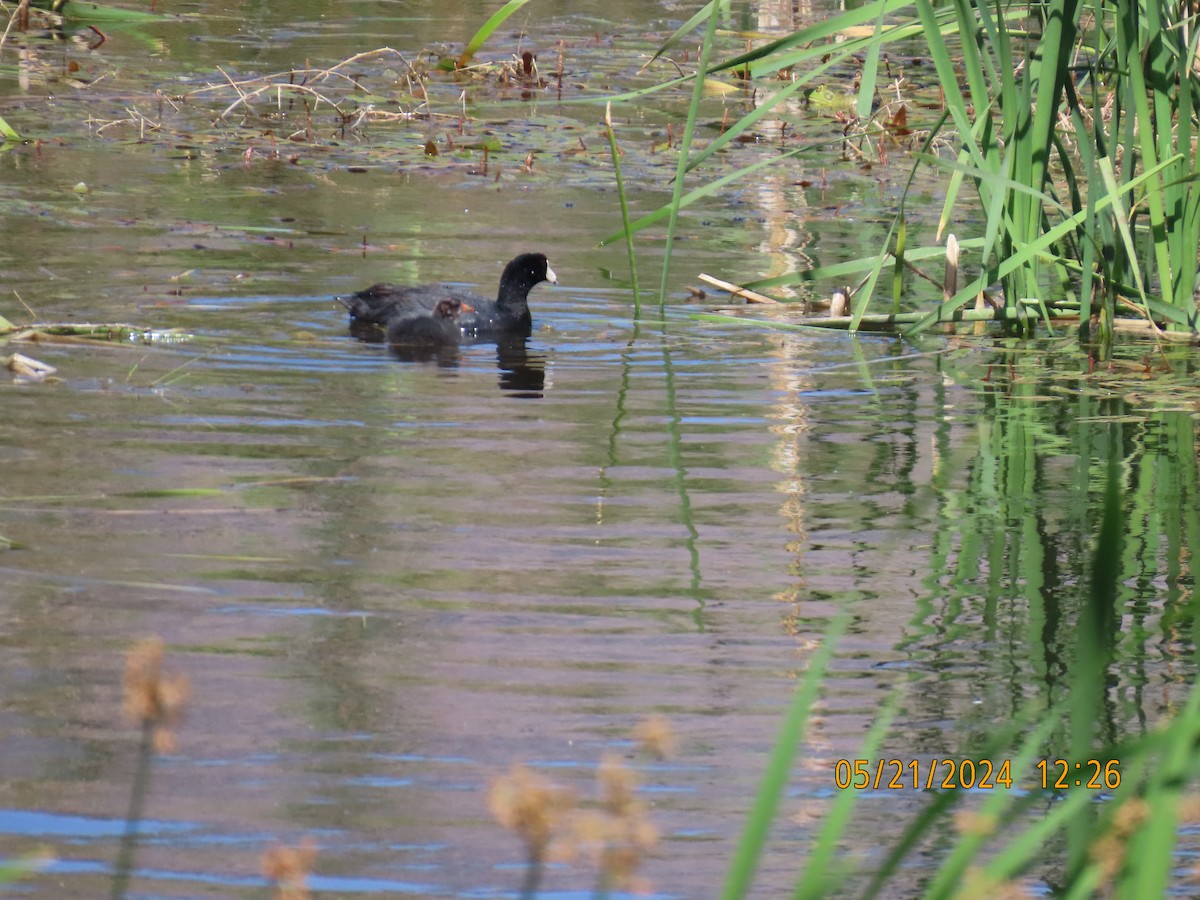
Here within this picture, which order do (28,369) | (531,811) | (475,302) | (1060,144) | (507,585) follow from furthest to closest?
1. (475,302)
2. (1060,144)
3. (28,369)
4. (507,585)
5. (531,811)

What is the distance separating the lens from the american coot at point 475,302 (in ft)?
29.6

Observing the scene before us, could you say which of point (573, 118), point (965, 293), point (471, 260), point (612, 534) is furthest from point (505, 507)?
point (573, 118)

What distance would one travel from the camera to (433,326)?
9.09m

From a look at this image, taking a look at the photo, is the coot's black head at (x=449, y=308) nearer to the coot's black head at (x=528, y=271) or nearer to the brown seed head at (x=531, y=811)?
the coot's black head at (x=528, y=271)

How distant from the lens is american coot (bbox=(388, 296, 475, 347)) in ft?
29.3

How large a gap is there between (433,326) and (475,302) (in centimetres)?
37

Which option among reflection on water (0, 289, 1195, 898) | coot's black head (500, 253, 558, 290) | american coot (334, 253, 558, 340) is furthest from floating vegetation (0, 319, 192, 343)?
coot's black head (500, 253, 558, 290)

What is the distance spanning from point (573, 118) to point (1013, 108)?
803 cm

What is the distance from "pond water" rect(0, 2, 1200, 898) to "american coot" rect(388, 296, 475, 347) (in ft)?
0.46

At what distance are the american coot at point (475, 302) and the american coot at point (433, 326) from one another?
0.06ft

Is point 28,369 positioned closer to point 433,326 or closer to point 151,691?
point 433,326

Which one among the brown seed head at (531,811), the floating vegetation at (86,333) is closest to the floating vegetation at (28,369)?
the floating vegetation at (86,333)

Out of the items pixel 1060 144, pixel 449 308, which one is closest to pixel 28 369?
pixel 449 308
